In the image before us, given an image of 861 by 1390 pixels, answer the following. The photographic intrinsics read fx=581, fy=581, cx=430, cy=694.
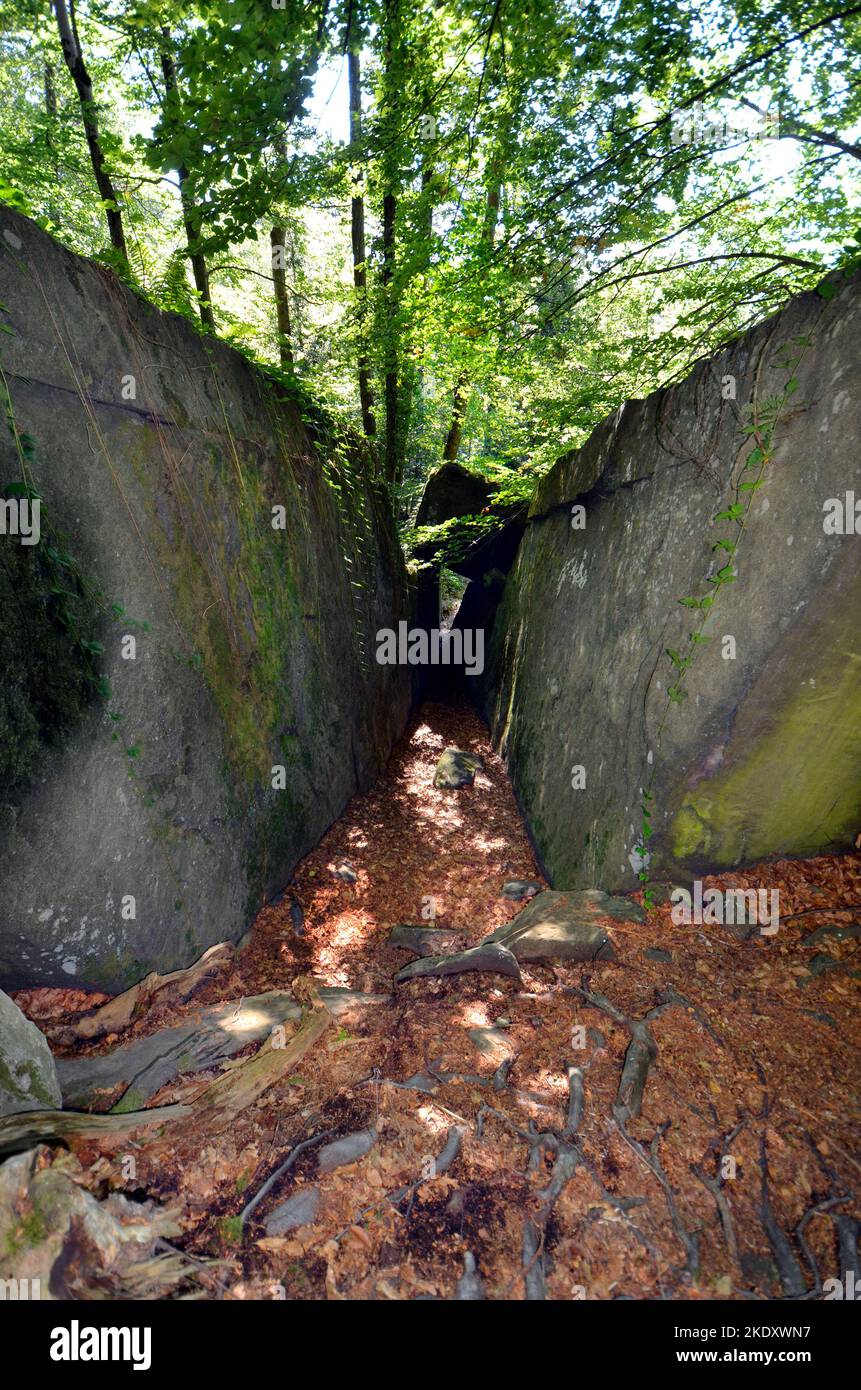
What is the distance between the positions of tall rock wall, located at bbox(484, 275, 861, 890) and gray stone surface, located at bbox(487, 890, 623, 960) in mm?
278

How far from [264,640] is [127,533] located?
67.5 inches

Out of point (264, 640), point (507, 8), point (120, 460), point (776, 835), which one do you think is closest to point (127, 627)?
point (120, 460)

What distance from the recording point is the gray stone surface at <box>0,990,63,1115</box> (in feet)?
8.47

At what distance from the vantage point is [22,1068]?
2658mm

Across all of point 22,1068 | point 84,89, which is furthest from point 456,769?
point 84,89

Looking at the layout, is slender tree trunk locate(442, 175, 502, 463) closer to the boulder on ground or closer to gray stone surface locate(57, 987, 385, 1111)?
the boulder on ground

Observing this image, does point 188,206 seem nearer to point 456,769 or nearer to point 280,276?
point 280,276

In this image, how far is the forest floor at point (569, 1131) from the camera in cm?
203

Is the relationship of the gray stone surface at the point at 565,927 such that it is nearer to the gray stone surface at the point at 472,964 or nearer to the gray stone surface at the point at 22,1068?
the gray stone surface at the point at 472,964

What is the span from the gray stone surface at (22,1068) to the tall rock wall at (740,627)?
3.70m

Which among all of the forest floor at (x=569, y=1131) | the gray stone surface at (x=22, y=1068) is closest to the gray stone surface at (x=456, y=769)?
the forest floor at (x=569, y=1131)

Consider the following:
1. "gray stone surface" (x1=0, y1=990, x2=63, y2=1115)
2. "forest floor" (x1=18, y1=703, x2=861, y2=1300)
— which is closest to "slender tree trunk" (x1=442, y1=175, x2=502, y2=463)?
"forest floor" (x1=18, y1=703, x2=861, y2=1300)

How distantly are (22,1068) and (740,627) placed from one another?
185 inches

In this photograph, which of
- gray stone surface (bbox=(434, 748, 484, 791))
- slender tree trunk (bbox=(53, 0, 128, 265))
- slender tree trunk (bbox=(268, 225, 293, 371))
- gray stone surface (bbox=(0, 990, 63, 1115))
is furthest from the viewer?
gray stone surface (bbox=(434, 748, 484, 791))
